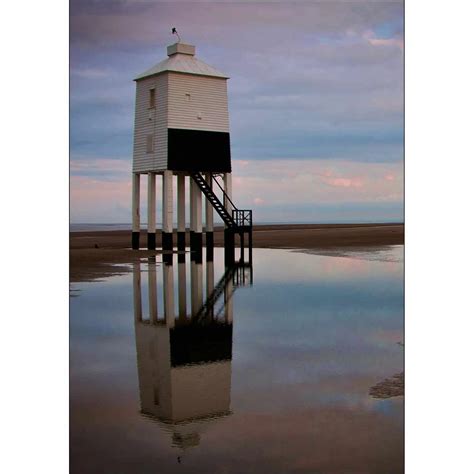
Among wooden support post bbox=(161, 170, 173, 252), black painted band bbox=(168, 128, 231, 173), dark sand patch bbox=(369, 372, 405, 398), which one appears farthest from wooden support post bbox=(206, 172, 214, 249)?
dark sand patch bbox=(369, 372, 405, 398)

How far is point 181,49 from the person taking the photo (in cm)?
2970

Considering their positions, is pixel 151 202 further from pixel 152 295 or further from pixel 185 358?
pixel 185 358

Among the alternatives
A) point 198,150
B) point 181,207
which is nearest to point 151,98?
point 198,150

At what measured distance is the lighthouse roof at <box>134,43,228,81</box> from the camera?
1152 inches

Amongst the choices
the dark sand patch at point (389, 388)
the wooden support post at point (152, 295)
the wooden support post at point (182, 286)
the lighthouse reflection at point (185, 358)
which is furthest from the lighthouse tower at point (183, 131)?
Result: the dark sand patch at point (389, 388)

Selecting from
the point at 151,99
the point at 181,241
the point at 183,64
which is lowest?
the point at 181,241

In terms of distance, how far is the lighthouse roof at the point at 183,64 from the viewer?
29263 mm

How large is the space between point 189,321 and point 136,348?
2.60m

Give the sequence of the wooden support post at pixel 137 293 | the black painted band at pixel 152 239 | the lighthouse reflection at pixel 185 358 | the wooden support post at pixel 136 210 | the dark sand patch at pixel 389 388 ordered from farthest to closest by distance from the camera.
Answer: the black painted band at pixel 152 239, the wooden support post at pixel 136 210, the wooden support post at pixel 137 293, the dark sand patch at pixel 389 388, the lighthouse reflection at pixel 185 358

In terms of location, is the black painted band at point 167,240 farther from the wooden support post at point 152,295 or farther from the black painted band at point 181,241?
the wooden support post at point 152,295

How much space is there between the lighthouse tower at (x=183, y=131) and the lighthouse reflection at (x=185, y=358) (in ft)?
33.6

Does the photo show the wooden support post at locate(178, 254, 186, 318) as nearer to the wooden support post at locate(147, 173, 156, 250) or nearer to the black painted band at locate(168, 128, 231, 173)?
the wooden support post at locate(147, 173, 156, 250)

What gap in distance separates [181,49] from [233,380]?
71.1 ft
